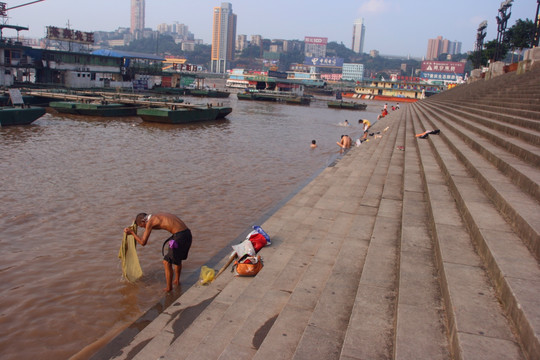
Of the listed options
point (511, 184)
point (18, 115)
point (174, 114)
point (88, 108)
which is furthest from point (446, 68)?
point (511, 184)

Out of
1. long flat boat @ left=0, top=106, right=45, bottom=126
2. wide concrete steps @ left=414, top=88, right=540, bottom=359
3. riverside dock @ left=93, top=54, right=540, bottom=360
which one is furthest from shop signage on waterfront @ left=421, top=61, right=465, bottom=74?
riverside dock @ left=93, top=54, right=540, bottom=360

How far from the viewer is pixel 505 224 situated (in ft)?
15.0

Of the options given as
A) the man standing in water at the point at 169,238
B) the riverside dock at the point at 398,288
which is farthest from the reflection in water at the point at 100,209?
the riverside dock at the point at 398,288

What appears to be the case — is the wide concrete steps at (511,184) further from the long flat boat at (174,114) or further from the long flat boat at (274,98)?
the long flat boat at (274,98)

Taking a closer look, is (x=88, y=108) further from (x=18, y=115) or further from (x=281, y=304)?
(x=281, y=304)

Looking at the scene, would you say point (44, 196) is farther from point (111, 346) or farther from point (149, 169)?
point (111, 346)

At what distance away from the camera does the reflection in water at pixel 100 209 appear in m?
5.71

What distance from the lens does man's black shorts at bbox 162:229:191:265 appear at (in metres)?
6.32

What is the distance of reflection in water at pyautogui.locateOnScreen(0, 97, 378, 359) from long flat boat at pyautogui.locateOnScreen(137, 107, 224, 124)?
6797 millimetres

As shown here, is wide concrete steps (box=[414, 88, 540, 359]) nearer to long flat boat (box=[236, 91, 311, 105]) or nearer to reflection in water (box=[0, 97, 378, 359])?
reflection in water (box=[0, 97, 378, 359])

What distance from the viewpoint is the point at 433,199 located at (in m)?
6.25

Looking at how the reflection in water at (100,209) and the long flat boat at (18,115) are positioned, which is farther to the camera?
the long flat boat at (18,115)

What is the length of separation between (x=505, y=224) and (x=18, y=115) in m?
27.6

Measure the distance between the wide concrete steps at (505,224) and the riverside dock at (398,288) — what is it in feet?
0.05
